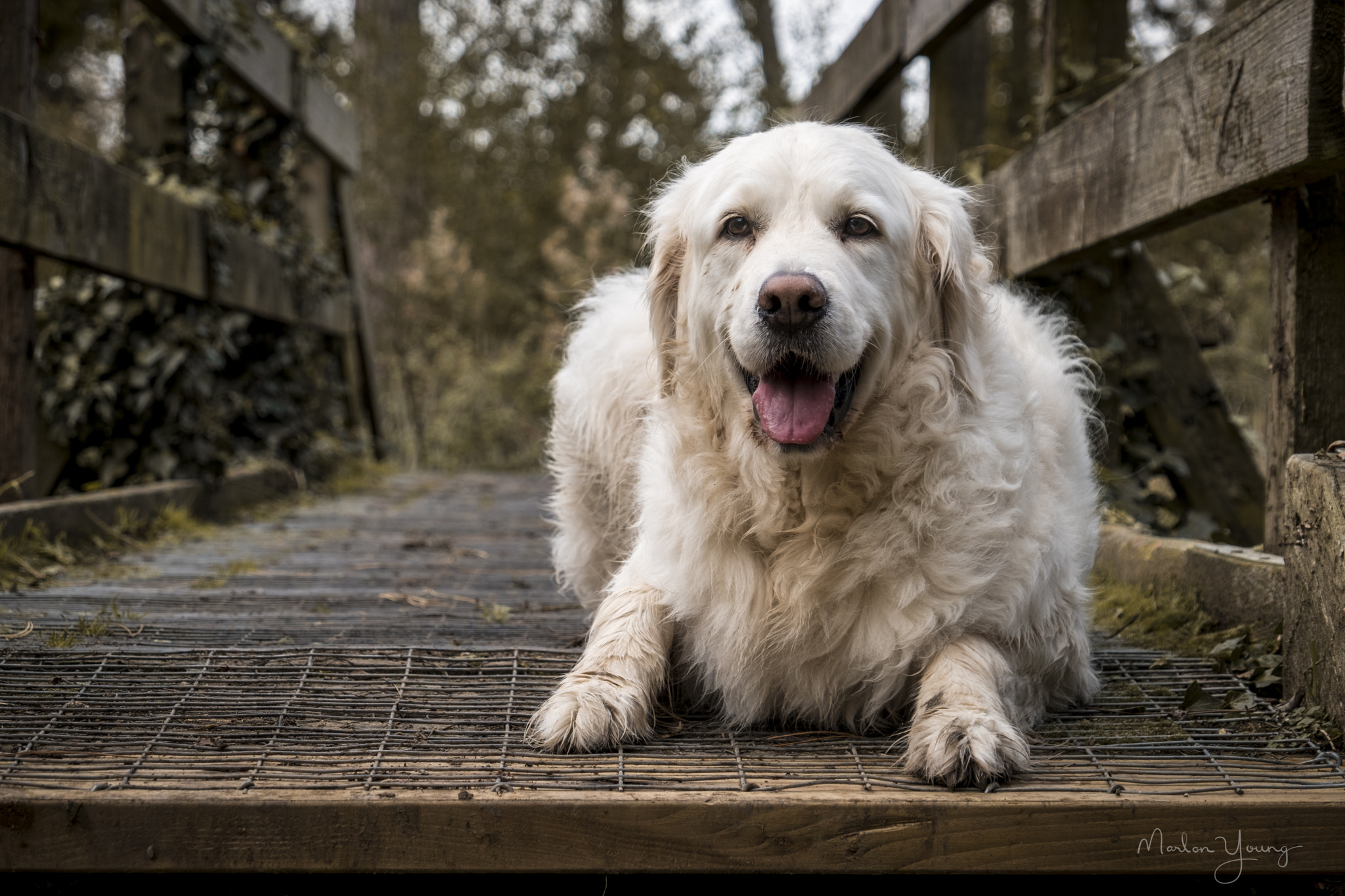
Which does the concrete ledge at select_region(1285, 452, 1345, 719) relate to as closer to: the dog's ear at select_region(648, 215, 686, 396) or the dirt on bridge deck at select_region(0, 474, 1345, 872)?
the dirt on bridge deck at select_region(0, 474, 1345, 872)

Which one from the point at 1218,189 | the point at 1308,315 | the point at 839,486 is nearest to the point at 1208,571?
the point at 1308,315

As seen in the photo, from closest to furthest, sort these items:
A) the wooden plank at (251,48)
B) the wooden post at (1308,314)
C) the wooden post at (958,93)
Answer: the wooden post at (1308,314) < the wooden post at (958,93) < the wooden plank at (251,48)

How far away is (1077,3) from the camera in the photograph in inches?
154

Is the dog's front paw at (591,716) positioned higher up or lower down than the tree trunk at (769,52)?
lower down

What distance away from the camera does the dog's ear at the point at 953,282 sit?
2.40m

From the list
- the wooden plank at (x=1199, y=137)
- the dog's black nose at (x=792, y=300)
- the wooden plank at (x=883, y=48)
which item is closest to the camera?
the dog's black nose at (x=792, y=300)

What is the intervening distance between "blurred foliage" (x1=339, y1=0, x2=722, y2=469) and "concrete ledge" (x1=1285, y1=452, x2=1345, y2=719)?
10625 millimetres

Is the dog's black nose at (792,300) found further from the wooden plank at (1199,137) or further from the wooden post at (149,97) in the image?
the wooden post at (149,97)

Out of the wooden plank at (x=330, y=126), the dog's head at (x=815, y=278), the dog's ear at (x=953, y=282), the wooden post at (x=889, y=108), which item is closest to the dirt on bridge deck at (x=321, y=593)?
the dog's head at (x=815, y=278)

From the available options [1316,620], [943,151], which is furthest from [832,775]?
[943,151]

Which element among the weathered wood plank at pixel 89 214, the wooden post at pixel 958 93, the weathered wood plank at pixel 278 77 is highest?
the weathered wood plank at pixel 278 77

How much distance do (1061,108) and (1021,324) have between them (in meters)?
1.50

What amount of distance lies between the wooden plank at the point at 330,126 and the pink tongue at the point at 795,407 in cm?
585

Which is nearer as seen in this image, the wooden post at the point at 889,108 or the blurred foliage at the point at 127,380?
the blurred foliage at the point at 127,380
